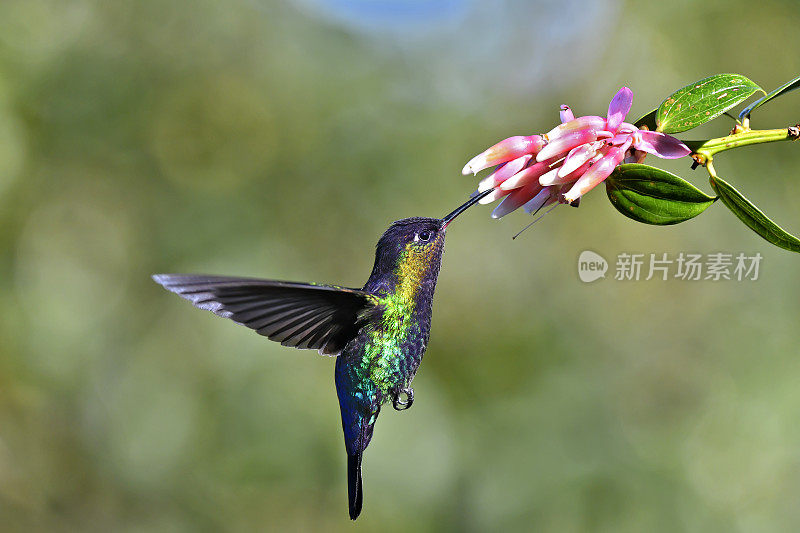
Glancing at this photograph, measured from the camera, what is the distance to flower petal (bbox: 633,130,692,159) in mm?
836

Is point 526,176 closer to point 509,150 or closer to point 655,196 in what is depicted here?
point 509,150

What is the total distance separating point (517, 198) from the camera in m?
0.91

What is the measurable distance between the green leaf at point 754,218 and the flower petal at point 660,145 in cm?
5

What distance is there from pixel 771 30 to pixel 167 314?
3.60 meters

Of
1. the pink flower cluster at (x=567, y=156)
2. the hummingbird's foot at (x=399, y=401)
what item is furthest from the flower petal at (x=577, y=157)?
the hummingbird's foot at (x=399, y=401)

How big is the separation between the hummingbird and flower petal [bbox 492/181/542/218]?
113 mm

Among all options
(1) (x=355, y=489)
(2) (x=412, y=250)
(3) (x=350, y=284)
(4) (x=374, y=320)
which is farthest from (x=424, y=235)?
(3) (x=350, y=284)

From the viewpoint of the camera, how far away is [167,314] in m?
3.28

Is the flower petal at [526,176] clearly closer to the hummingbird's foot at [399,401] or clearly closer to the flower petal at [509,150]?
the flower petal at [509,150]

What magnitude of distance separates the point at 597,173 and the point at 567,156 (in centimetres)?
4

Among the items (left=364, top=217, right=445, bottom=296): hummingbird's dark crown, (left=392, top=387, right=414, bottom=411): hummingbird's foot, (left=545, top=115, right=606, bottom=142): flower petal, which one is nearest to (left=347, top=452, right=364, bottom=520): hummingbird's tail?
(left=392, top=387, right=414, bottom=411): hummingbird's foot

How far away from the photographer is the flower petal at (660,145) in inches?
32.9

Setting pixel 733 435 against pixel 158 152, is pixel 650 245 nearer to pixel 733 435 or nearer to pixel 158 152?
pixel 733 435

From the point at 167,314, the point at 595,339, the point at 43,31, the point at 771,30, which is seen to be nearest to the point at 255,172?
the point at 167,314
